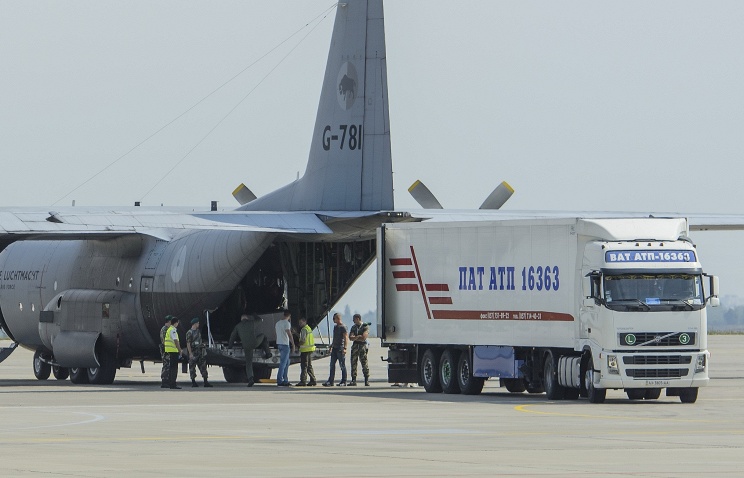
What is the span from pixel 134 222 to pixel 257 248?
3.33 m

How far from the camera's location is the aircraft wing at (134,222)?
30312mm

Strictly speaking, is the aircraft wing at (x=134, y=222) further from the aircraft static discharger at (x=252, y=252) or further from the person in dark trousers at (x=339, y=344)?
the person in dark trousers at (x=339, y=344)

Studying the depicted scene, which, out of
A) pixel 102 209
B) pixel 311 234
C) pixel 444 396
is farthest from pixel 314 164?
pixel 444 396

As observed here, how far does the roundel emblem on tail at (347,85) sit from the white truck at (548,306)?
4.19 meters

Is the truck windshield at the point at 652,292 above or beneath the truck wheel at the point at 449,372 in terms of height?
above

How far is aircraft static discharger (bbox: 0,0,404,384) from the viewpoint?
111 feet

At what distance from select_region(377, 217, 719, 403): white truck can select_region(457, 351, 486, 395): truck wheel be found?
0.04 meters

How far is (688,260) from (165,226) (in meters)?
11.2

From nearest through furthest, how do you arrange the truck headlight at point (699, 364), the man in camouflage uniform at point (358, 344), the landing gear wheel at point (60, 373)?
the truck headlight at point (699, 364) < the man in camouflage uniform at point (358, 344) < the landing gear wheel at point (60, 373)

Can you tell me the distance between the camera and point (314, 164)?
35656 mm

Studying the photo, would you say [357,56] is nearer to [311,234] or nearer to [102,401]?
[311,234]

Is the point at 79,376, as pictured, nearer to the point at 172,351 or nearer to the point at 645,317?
the point at 172,351

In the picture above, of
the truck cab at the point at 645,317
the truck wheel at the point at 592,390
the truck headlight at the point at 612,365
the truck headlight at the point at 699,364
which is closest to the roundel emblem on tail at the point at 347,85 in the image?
the truck cab at the point at 645,317

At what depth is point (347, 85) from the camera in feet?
115
